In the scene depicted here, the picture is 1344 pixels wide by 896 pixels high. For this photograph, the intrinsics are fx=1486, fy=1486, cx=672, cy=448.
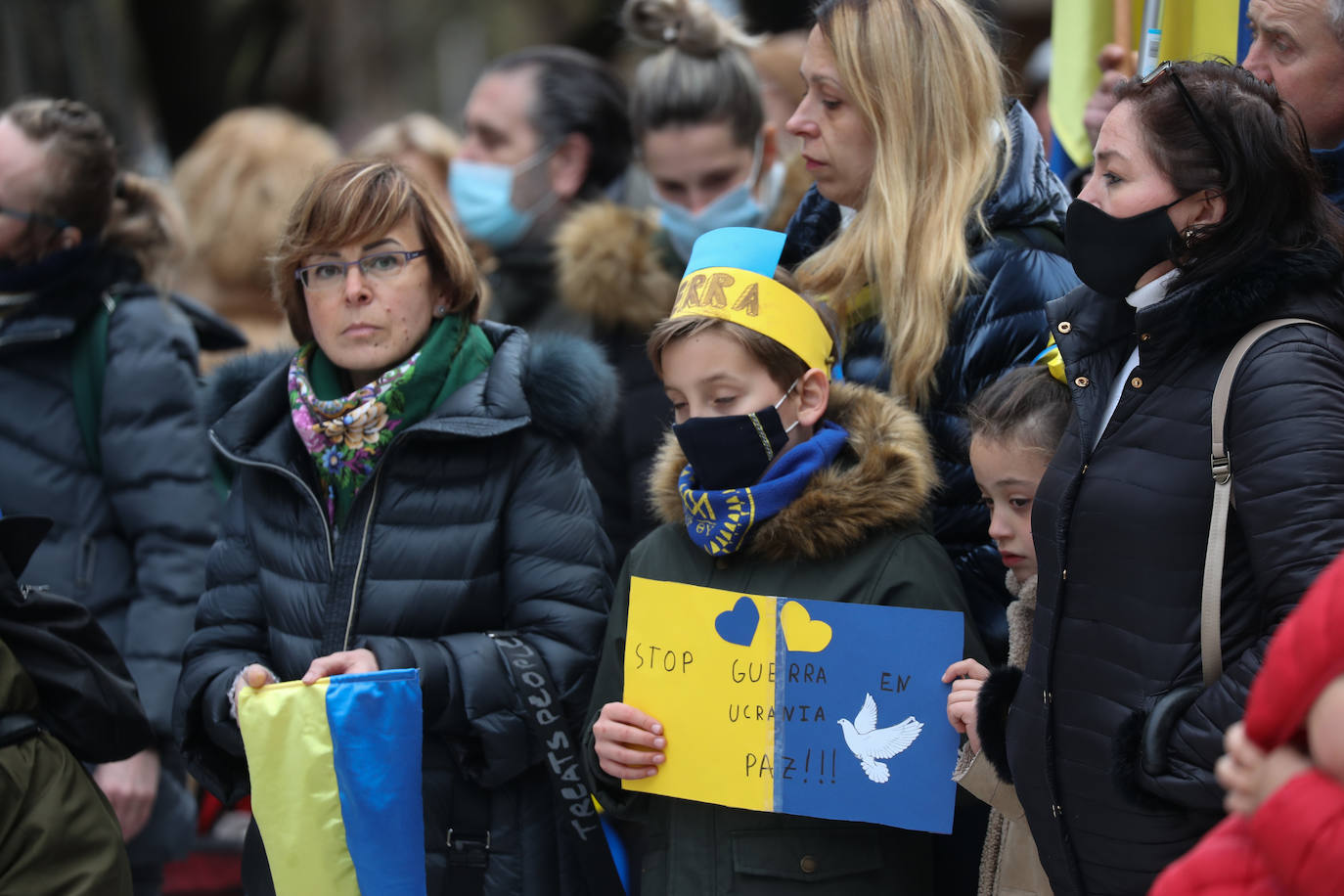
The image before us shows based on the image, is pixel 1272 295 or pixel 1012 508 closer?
pixel 1272 295

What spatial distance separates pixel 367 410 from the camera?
325cm

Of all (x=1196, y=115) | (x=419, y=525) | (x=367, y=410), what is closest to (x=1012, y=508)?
(x=1196, y=115)

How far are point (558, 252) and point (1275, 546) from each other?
10.6 ft

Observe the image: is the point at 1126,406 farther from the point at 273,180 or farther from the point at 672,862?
the point at 273,180

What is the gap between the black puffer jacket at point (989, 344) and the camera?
319 centimetres

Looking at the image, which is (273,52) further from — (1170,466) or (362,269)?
(1170,466)

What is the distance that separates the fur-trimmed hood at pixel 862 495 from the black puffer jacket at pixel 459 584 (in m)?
0.52

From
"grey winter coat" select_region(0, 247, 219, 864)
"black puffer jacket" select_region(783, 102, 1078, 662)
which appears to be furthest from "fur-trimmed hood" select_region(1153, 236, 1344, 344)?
"grey winter coat" select_region(0, 247, 219, 864)

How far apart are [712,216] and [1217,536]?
2.88 metres

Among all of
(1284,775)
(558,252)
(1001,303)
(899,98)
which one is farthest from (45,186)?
(1284,775)

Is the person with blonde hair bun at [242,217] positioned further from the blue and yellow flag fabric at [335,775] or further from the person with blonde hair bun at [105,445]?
the blue and yellow flag fabric at [335,775]

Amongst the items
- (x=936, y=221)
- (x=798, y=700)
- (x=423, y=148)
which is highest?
(x=936, y=221)

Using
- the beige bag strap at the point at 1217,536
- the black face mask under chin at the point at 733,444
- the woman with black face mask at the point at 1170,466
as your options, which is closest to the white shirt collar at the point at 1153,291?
the woman with black face mask at the point at 1170,466

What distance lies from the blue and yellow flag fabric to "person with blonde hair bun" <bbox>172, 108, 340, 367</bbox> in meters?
2.98
